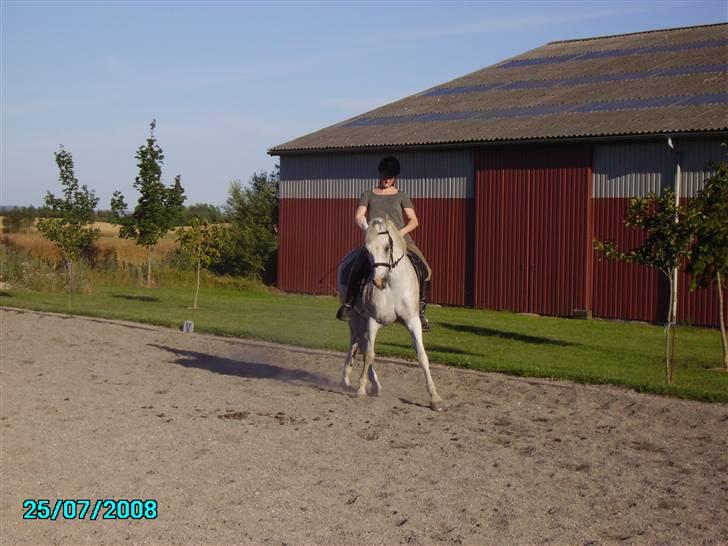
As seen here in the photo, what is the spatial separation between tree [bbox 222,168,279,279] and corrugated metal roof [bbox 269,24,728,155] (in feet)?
14.0

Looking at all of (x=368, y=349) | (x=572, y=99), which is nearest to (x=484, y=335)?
(x=368, y=349)

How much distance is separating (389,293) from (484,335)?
29.6ft

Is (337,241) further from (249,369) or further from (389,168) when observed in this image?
(389,168)

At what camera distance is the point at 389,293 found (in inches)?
454

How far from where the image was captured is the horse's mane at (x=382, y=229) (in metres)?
11.2

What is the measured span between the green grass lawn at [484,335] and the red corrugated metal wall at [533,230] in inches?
32.3

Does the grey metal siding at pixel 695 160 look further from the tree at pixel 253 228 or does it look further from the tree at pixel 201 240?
the tree at pixel 253 228

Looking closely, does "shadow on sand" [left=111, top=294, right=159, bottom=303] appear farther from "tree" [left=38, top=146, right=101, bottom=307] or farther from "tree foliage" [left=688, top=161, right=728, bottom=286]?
"tree foliage" [left=688, top=161, right=728, bottom=286]

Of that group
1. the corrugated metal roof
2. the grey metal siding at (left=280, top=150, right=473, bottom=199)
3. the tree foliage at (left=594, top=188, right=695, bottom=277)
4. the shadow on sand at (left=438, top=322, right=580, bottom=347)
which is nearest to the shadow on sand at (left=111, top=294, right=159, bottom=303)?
the grey metal siding at (left=280, top=150, right=473, bottom=199)

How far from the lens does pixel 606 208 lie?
82.0ft

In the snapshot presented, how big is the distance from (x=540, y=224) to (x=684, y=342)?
7.18 m

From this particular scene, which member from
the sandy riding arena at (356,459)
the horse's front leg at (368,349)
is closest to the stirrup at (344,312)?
the horse's front leg at (368,349)

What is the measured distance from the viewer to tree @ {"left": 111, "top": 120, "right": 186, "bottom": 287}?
32.9 metres

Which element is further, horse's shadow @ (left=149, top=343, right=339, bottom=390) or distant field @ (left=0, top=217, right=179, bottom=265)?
distant field @ (left=0, top=217, right=179, bottom=265)
